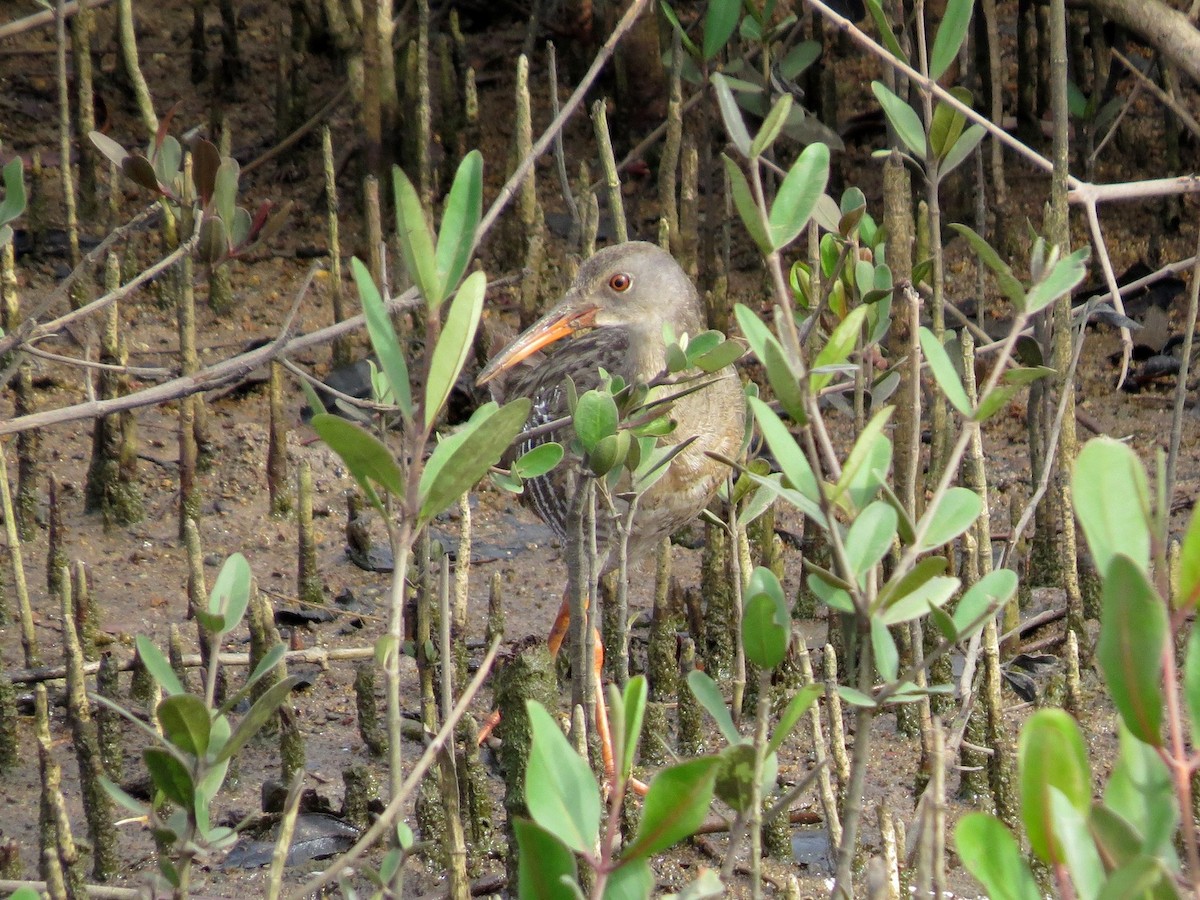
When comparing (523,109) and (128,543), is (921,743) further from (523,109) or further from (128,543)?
(128,543)

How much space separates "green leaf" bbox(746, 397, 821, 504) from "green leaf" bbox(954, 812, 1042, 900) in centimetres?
37

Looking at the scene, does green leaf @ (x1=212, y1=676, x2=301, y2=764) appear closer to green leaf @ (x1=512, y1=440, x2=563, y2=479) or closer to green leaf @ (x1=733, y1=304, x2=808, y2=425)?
green leaf @ (x1=512, y1=440, x2=563, y2=479)

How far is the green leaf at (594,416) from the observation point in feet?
6.55

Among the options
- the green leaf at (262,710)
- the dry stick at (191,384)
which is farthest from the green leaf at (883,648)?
the dry stick at (191,384)

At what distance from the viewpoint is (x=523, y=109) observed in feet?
12.2

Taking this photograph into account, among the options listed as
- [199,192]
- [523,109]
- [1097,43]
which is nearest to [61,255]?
[523,109]

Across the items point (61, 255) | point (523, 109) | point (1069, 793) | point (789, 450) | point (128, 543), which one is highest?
point (61, 255)

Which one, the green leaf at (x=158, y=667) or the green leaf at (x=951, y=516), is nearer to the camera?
the green leaf at (x=951, y=516)

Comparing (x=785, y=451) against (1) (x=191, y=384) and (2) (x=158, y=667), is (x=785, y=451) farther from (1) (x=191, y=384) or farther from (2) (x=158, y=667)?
(1) (x=191, y=384)

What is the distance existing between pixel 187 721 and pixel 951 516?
2.64 feet

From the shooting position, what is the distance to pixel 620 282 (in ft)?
11.8

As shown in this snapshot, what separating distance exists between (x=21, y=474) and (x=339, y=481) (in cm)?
88

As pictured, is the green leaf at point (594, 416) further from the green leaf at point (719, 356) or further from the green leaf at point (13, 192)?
the green leaf at point (13, 192)

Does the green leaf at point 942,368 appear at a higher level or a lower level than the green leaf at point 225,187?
lower
